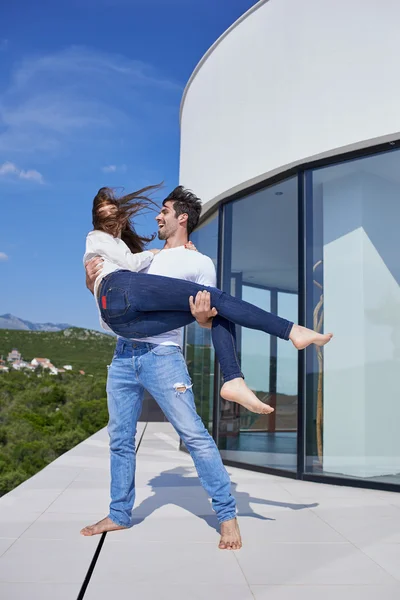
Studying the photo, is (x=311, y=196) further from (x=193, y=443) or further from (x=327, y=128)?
(x=193, y=443)

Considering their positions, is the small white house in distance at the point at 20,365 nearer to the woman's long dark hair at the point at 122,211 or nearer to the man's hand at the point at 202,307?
the woman's long dark hair at the point at 122,211

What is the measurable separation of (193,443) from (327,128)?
9.17 feet

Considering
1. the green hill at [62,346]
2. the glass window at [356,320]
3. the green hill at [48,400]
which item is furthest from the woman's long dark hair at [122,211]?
the green hill at [62,346]

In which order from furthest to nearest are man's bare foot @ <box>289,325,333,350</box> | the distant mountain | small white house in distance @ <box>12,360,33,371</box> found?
the distant mountain, small white house in distance @ <box>12,360,33,371</box>, man's bare foot @ <box>289,325,333,350</box>

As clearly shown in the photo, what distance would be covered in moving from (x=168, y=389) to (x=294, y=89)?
3021 mm

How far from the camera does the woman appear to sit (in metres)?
2.30

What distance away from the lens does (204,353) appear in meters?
5.71

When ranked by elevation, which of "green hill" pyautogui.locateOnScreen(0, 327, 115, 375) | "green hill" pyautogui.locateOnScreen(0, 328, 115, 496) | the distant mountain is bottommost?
"green hill" pyautogui.locateOnScreen(0, 328, 115, 496)

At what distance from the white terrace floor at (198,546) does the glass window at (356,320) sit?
32 centimetres

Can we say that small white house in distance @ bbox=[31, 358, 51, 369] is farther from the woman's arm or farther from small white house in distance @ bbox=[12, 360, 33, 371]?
the woman's arm

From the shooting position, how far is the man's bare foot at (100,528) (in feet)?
8.10

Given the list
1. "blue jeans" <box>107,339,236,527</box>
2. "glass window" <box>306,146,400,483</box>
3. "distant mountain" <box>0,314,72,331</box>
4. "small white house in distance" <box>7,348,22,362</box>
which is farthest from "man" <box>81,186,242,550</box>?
"small white house in distance" <box>7,348,22,362</box>

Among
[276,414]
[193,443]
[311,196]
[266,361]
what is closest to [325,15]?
[311,196]

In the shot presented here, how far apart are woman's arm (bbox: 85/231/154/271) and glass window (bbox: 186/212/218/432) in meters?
2.92
